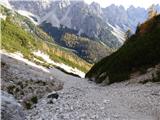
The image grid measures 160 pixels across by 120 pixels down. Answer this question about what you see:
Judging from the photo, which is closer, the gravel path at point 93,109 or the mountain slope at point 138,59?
the gravel path at point 93,109

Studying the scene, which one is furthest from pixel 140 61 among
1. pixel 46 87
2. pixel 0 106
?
pixel 0 106

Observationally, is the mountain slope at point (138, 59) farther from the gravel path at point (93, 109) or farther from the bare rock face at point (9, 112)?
the bare rock face at point (9, 112)

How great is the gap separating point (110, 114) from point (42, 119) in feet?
17.3

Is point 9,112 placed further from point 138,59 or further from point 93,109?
point 138,59

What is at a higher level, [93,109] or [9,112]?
[93,109]

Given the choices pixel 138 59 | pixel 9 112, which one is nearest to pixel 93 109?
pixel 9 112

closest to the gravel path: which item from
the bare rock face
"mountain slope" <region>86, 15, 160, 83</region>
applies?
the bare rock face

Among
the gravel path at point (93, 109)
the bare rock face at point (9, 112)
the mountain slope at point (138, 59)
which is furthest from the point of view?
the mountain slope at point (138, 59)

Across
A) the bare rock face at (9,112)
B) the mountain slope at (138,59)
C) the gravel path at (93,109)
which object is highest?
the mountain slope at (138,59)

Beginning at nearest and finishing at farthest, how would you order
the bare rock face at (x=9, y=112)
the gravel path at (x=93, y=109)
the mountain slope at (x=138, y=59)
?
1. the bare rock face at (x=9, y=112)
2. the gravel path at (x=93, y=109)
3. the mountain slope at (x=138, y=59)

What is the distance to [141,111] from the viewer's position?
3077 centimetres

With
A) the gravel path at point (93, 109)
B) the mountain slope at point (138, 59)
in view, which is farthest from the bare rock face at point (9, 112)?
the mountain slope at point (138, 59)

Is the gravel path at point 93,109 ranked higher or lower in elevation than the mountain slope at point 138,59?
lower

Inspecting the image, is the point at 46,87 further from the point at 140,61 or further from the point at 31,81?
the point at 140,61
